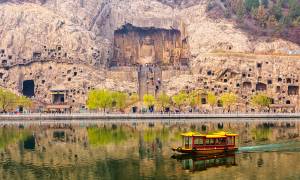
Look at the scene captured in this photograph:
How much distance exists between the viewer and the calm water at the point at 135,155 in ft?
127

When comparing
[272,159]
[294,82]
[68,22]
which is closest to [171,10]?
[68,22]

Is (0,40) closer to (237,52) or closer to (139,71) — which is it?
(139,71)

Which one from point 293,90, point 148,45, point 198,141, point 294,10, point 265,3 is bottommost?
point 198,141

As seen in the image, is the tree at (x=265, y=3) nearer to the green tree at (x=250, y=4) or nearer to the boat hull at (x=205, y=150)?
the green tree at (x=250, y=4)

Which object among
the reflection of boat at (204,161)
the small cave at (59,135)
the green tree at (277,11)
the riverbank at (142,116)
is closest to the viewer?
the reflection of boat at (204,161)

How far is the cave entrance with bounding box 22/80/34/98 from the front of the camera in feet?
348

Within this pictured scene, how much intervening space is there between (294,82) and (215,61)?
14433 millimetres

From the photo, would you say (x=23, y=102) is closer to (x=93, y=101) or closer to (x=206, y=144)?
(x=93, y=101)

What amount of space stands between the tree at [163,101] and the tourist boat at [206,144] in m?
47.9

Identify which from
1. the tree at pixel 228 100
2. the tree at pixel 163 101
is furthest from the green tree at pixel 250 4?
the tree at pixel 163 101

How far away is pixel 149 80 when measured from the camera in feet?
348

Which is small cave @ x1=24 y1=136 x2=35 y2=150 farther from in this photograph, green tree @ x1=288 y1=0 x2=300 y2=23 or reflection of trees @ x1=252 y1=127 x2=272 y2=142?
green tree @ x1=288 y1=0 x2=300 y2=23

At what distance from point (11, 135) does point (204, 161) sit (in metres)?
25.9

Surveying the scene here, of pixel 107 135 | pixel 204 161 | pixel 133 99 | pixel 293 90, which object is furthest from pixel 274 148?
pixel 293 90
